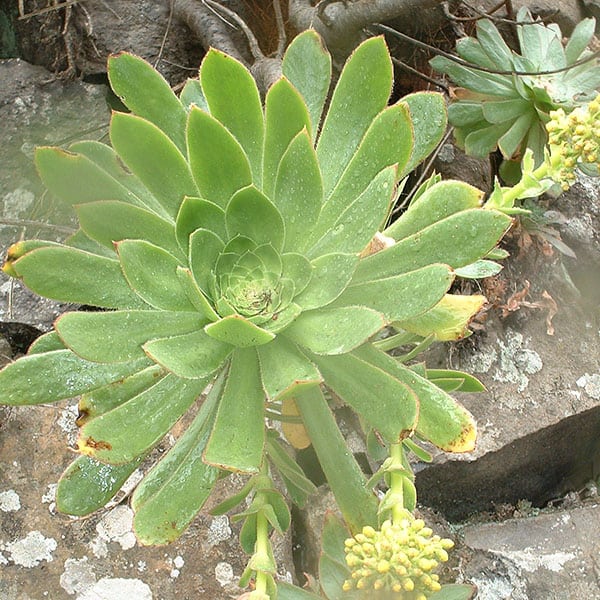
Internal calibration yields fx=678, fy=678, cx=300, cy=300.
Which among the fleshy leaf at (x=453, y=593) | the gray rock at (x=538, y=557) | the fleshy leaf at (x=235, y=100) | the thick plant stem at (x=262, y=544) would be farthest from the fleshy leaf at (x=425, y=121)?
the gray rock at (x=538, y=557)

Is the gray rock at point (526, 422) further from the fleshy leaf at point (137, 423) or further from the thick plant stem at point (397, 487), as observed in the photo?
the fleshy leaf at point (137, 423)

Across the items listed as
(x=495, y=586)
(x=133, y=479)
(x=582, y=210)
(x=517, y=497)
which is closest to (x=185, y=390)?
(x=133, y=479)

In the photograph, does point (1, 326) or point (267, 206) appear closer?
point (267, 206)

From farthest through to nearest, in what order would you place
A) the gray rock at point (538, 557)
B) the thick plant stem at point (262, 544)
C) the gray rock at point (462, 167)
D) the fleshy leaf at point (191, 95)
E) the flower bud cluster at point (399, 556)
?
the gray rock at point (462, 167)
the gray rock at point (538, 557)
the fleshy leaf at point (191, 95)
the thick plant stem at point (262, 544)
the flower bud cluster at point (399, 556)

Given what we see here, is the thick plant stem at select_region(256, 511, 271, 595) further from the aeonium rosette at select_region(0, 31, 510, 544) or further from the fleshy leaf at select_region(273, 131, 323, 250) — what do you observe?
the fleshy leaf at select_region(273, 131, 323, 250)

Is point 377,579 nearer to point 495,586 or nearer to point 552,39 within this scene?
point 495,586

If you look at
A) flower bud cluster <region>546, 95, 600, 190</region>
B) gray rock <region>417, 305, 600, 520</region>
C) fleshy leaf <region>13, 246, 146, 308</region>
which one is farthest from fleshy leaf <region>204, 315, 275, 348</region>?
gray rock <region>417, 305, 600, 520</region>
